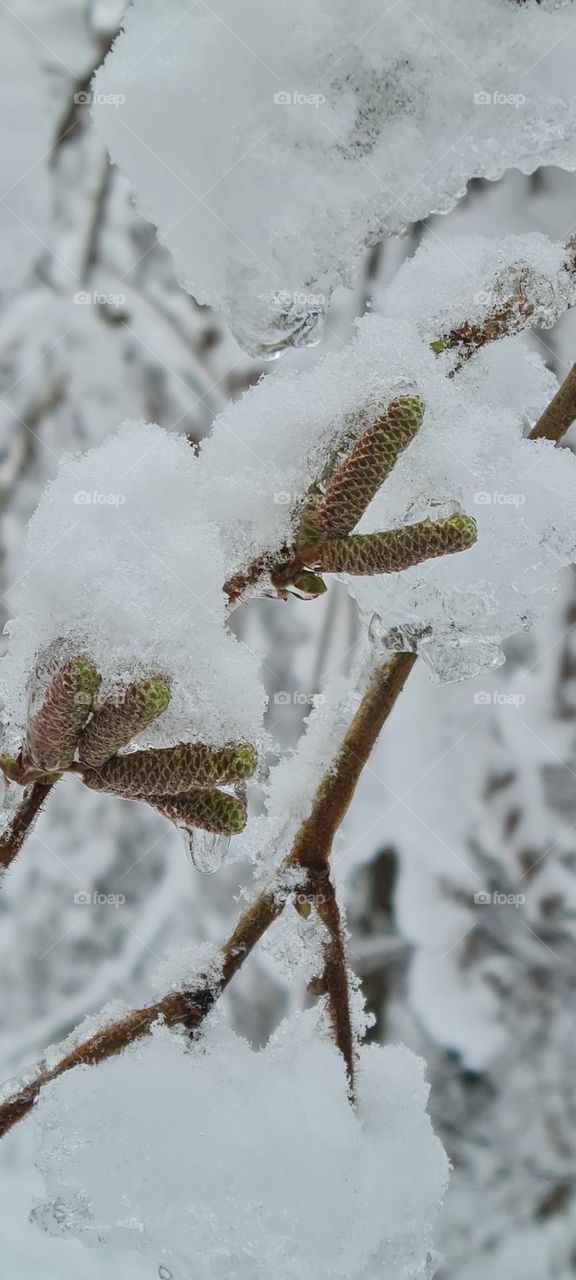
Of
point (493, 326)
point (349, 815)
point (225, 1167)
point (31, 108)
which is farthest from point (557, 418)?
point (31, 108)

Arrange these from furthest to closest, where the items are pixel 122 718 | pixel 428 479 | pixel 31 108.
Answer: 1. pixel 31 108
2. pixel 428 479
3. pixel 122 718

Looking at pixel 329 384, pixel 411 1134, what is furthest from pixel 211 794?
pixel 411 1134

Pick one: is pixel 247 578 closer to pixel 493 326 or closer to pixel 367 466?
pixel 367 466

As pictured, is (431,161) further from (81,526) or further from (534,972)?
(534,972)

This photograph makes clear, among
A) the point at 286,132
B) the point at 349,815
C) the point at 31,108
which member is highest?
the point at 31,108

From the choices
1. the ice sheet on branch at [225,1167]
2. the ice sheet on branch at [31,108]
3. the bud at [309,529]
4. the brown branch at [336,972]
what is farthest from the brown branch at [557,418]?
the ice sheet on branch at [31,108]

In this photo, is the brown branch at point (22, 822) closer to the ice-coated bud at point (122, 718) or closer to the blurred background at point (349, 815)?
the ice-coated bud at point (122, 718)

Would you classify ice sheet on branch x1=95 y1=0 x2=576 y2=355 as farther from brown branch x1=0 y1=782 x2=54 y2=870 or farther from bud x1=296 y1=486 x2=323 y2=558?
brown branch x1=0 y1=782 x2=54 y2=870
